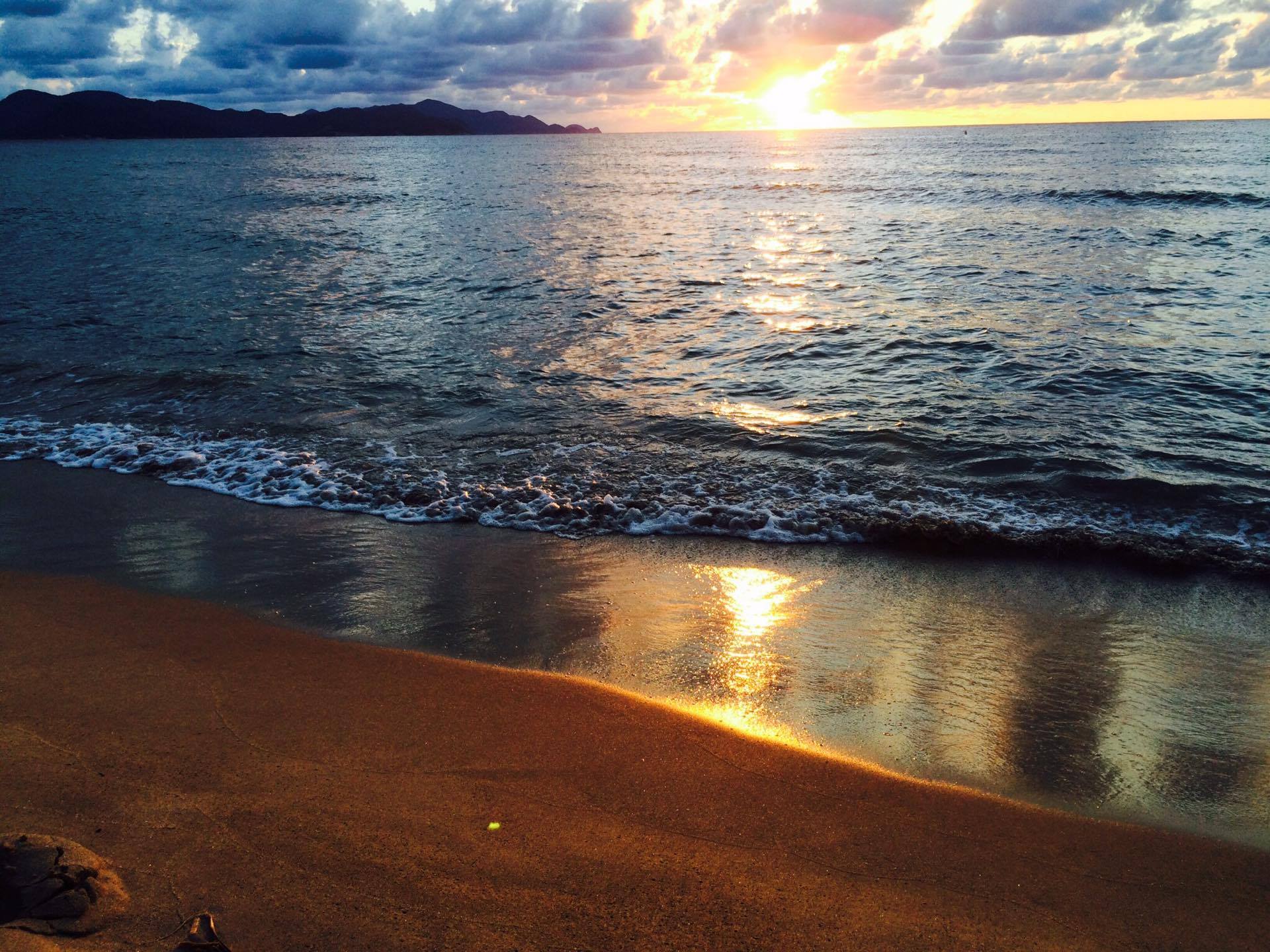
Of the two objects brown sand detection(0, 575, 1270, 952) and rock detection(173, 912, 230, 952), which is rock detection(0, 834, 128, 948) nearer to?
brown sand detection(0, 575, 1270, 952)

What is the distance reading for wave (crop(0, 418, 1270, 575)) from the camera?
7.02 meters

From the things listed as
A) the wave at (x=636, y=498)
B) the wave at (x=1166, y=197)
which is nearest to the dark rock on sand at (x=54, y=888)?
the wave at (x=636, y=498)

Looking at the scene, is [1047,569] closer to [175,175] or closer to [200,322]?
[200,322]

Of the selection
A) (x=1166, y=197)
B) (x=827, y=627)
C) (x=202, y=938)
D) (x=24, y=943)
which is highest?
(x=1166, y=197)

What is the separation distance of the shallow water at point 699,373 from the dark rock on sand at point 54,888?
15.4 ft

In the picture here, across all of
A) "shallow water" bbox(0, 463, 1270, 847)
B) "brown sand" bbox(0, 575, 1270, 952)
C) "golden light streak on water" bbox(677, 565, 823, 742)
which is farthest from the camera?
"golden light streak on water" bbox(677, 565, 823, 742)

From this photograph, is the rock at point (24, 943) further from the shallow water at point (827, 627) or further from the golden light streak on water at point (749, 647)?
the golden light streak on water at point (749, 647)

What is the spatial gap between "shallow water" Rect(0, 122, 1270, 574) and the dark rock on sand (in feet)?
15.4

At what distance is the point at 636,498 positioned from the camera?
7.85m

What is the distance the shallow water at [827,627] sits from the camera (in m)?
4.14

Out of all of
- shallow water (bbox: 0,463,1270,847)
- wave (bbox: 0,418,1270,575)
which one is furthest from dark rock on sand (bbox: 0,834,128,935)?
wave (bbox: 0,418,1270,575)

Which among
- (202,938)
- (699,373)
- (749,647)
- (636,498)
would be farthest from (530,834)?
(699,373)

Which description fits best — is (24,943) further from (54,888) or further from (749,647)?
(749,647)

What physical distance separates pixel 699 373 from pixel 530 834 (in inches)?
391
